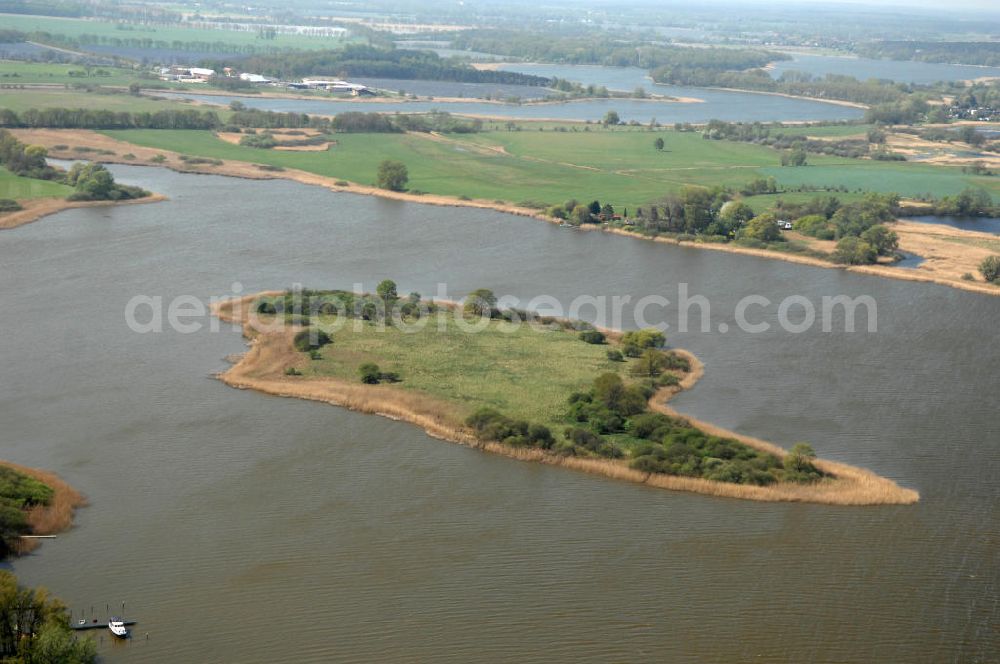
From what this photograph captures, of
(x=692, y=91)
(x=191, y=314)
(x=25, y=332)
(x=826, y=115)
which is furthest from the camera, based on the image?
(x=692, y=91)

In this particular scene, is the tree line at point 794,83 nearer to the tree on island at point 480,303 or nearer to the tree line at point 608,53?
the tree line at point 608,53

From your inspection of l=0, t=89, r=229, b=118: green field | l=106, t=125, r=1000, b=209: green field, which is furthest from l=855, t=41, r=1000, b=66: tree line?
l=0, t=89, r=229, b=118: green field

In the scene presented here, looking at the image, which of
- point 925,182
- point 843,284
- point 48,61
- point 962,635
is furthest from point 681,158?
point 48,61

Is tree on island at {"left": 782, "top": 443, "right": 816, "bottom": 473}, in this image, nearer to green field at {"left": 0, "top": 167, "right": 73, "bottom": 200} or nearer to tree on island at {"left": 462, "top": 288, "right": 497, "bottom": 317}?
tree on island at {"left": 462, "top": 288, "right": 497, "bottom": 317}

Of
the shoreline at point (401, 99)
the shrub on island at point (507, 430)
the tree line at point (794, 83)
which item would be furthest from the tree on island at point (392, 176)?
the tree line at point (794, 83)

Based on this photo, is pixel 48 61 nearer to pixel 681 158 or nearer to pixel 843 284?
pixel 681 158

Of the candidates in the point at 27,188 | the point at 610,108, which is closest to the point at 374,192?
the point at 27,188
